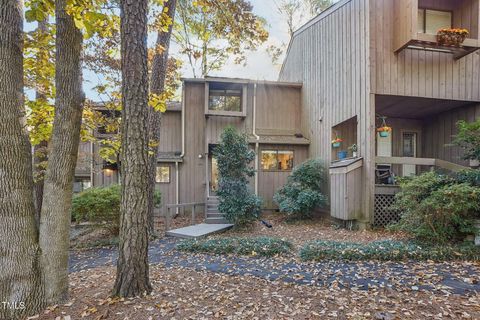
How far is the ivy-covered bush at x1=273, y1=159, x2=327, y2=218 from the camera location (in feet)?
29.6

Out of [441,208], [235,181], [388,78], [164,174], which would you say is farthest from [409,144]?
[164,174]

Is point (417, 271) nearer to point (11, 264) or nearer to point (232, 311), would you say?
point (232, 311)

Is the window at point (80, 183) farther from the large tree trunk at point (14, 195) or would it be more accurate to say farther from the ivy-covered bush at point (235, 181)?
the large tree trunk at point (14, 195)

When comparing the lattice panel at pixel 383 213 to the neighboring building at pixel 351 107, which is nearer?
A: the neighboring building at pixel 351 107

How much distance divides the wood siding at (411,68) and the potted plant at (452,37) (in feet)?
2.18

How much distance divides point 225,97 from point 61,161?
31.1ft

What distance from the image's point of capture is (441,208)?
510cm

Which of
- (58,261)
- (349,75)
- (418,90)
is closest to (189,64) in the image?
(349,75)

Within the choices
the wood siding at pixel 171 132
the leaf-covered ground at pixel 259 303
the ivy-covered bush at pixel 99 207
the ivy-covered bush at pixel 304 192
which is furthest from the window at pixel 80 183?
the leaf-covered ground at pixel 259 303

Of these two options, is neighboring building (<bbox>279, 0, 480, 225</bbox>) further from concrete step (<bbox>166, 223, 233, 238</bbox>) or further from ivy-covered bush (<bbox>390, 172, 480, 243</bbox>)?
concrete step (<bbox>166, 223, 233, 238</bbox>)

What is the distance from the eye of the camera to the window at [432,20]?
805 cm

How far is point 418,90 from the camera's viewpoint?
7656mm

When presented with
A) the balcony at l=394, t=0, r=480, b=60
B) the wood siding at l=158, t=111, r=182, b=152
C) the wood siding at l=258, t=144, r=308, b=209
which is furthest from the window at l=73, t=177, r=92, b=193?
the balcony at l=394, t=0, r=480, b=60

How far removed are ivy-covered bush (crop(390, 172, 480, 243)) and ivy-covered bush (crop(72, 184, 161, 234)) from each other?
7.14 meters
